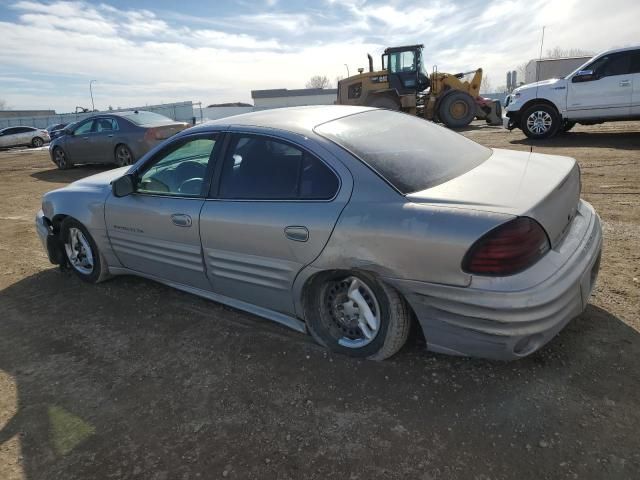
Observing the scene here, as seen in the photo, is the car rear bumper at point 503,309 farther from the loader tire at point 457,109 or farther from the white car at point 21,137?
the white car at point 21,137

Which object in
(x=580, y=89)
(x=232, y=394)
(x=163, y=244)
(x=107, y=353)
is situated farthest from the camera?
(x=580, y=89)

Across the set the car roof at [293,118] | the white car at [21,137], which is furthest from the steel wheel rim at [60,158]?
the white car at [21,137]

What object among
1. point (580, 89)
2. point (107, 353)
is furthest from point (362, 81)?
point (107, 353)

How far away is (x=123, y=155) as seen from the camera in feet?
36.8

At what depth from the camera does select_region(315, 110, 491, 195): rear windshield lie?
2.57m

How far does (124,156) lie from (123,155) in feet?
0.13

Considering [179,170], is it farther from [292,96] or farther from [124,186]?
[292,96]

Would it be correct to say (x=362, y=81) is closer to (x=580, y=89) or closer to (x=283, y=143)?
(x=580, y=89)

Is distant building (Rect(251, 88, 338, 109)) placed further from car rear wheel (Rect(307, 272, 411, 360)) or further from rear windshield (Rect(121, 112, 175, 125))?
car rear wheel (Rect(307, 272, 411, 360))

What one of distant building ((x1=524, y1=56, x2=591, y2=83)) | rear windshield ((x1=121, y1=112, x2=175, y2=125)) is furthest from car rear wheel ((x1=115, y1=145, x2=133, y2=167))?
distant building ((x1=524, y1=56, x2=591, y2=83))

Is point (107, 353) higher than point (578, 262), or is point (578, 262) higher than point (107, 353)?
point (578, 262)

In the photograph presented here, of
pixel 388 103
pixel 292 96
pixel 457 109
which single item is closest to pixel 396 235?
pixel 388 103

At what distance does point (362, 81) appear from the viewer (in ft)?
60.7

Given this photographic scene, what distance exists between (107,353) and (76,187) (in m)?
1.83
